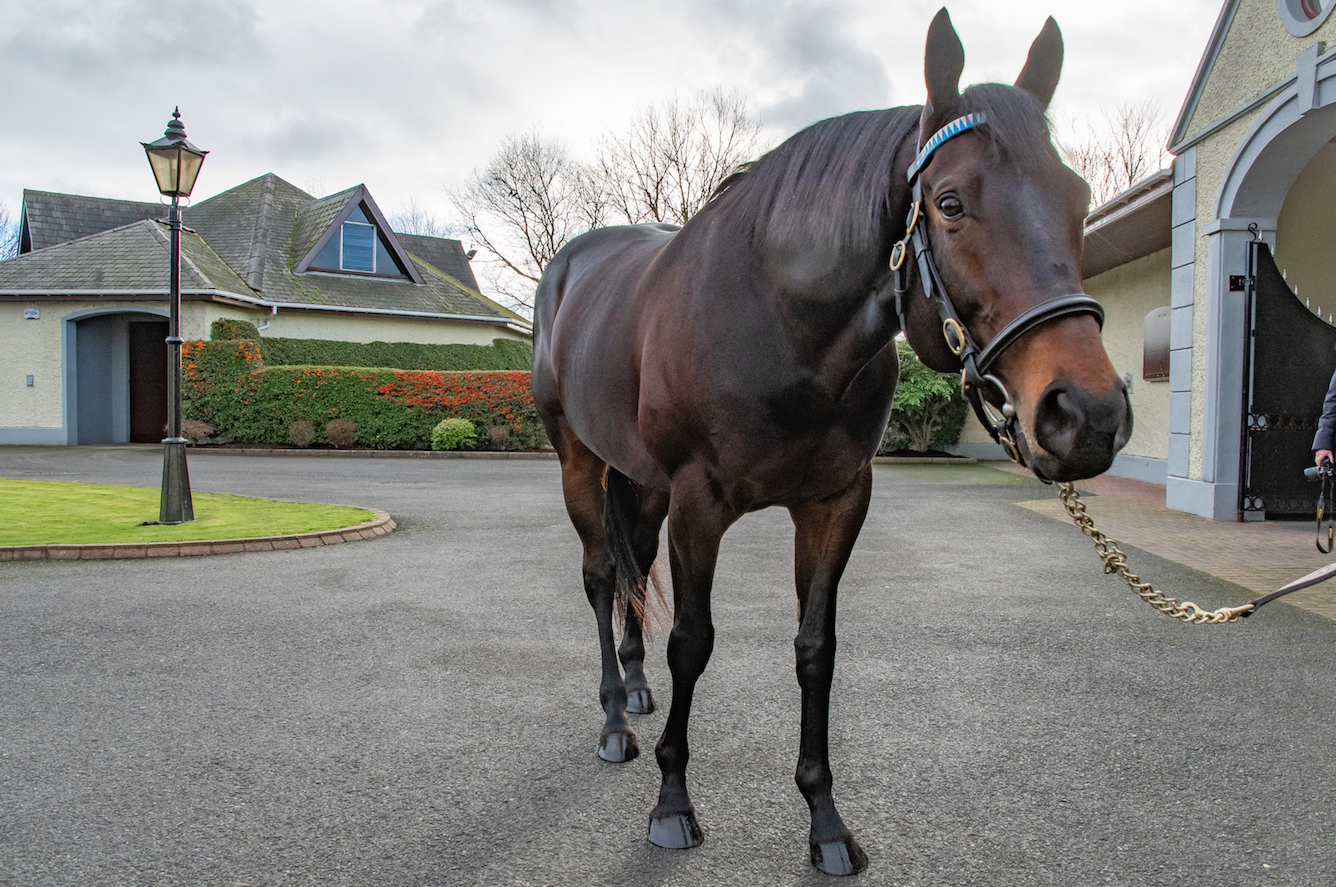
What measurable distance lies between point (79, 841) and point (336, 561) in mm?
4686

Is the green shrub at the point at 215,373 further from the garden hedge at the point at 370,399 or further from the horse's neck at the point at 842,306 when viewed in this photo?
Result: the horse's neck at the point at 842,306

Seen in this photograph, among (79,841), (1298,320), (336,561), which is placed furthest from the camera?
(1298,320)

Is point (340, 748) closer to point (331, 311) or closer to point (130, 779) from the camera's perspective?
point (130, 779)

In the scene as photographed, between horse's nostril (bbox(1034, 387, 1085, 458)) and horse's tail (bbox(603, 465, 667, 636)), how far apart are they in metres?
2.24

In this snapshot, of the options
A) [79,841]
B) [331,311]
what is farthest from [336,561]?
[331,311]

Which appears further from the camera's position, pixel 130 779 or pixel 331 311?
pixel 331 311

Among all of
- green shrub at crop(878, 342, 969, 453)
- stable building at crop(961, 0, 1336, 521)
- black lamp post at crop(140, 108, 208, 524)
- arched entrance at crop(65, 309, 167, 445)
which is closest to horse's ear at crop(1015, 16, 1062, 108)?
stable building at crop(961, 0, 1336, 521)

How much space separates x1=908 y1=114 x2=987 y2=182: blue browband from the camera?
1.79m

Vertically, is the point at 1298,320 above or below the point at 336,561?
above

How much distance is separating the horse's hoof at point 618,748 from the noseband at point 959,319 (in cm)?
188

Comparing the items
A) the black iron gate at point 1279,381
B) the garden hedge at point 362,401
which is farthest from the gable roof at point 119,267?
the black iron gate at point 1279,381

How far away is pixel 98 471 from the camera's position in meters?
14.5

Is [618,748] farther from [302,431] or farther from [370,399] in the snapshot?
[302,431]

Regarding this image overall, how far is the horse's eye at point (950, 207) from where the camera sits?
1.78m
